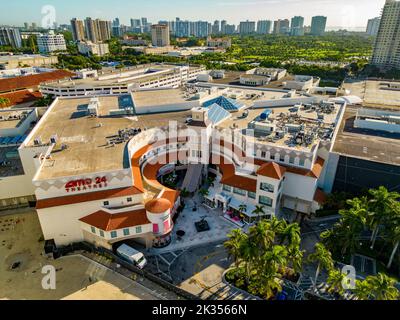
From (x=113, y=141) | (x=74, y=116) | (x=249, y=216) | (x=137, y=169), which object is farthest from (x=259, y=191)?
(x=74, y=116)

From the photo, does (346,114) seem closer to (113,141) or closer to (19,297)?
Result: (113,141)

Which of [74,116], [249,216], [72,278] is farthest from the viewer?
[74,116]

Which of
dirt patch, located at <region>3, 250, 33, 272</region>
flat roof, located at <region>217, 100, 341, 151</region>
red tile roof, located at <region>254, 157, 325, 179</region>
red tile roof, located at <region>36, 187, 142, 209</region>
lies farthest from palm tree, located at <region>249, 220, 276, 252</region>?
dirt patch, located at <region>3, 250, 33, 272</region>

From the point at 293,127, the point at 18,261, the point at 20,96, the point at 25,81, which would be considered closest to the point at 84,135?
the point at 18,261

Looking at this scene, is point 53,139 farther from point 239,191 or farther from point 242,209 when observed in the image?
point 242,209

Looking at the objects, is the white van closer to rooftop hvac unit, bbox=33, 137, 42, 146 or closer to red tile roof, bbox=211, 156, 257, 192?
red tile roof, bbox=211, 156, 257, 192

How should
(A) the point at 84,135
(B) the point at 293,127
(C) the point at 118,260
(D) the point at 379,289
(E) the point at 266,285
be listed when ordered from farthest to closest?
(B) the point at 293,127 → (A) the point at 84,135 → (C) the point at 118,260 → (E) the point at 266,285 → (D) the point at 379,289
